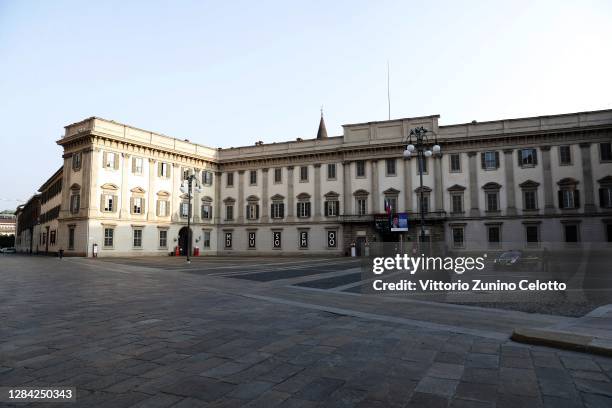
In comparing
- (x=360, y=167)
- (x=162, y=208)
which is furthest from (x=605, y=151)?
(x=162, y=208)

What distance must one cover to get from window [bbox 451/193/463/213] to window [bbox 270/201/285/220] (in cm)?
1938

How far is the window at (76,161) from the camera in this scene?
39719 mm

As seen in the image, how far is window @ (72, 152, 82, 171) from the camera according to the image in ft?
130

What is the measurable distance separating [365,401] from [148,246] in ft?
140

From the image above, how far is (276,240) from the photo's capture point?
4738 centimetres

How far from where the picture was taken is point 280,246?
47.1m

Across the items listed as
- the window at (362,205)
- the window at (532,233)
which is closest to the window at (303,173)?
the window at (362,205)

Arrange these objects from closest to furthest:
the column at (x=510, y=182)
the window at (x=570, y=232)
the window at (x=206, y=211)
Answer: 1. the window at (x=570, y=232)
2. the column at (x=510, y=182)
3. the window at (x=206, y=211)

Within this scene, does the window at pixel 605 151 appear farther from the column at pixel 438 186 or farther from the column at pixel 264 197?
the column at pixel 264 197

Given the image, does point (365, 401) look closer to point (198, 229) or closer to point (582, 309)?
point (582, 309)

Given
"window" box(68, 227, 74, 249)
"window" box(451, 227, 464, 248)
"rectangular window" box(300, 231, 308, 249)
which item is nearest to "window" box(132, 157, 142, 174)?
"window" box(68, 227, 74, 249)

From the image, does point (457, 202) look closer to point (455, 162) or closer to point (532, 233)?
point (455, 162)

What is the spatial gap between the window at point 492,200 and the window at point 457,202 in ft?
8.11

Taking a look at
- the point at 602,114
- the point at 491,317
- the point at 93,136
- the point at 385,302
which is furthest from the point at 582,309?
the point at 93,136
